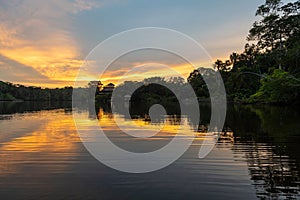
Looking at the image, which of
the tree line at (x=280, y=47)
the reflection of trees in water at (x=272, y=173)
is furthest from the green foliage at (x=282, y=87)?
the reflection of trees in water at (x=272, y=173)

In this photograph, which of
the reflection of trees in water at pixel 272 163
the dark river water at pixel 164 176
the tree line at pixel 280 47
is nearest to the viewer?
the dark river water at pixel 164 176

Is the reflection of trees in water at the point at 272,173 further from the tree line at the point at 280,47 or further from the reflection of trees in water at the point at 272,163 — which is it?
the tree line at the point at 280,47

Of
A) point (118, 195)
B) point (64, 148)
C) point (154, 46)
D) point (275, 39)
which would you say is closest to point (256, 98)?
point (275, 39)

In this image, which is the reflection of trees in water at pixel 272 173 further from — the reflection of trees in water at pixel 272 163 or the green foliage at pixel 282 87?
the green foliage at pixel 282 87

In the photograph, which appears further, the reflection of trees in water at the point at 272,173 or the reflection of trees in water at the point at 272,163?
the reflection of trees in water at the point at 272,163

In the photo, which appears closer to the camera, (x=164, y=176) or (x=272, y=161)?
(x=164, y=176)

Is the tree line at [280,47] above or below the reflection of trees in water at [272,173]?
above

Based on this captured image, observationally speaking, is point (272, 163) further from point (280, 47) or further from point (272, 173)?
point (280, 47)

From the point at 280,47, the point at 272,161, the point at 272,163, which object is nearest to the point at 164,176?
the point at 272,163

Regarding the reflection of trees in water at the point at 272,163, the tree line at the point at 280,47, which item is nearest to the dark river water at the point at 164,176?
the reflection of trees in water at the point at 272,163

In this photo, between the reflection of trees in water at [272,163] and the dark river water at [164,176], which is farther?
the reflection of trees in water at [272,163]

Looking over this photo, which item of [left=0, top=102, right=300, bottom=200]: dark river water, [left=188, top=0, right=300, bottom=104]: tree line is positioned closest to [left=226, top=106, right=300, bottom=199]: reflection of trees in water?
[left=0, top=102, right=300, bottom=200]: dark river water

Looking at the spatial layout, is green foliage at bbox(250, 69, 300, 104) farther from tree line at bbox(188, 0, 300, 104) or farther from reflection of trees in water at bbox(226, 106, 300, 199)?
reflection of trees in water at bbox(226, 106, 300, 199)

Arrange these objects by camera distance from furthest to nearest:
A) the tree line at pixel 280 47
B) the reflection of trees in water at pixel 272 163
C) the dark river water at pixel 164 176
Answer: the tree line at pixel 280 47 < the reflection of trees in water at pixel 272 163 < the dark river water at pixel 164 176
